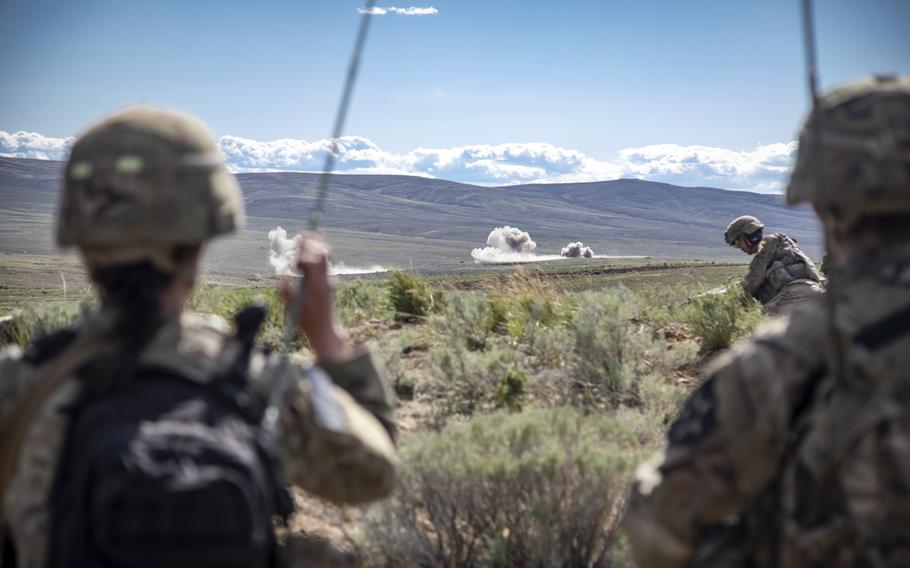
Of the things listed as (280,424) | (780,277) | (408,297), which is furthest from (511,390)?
(780,277)

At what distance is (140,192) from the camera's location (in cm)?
193

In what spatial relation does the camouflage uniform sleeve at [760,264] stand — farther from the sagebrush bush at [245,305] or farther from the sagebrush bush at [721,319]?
the sagebrush bush at [245,305]

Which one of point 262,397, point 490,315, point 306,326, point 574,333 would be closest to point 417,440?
point 306,326

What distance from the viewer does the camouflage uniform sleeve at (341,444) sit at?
2.07m

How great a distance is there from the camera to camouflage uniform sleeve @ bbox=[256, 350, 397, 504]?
2.07m

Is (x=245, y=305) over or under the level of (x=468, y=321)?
under

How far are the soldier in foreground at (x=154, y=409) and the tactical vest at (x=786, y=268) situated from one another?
351 inches

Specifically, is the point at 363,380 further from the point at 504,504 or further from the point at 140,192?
the point at 504,504

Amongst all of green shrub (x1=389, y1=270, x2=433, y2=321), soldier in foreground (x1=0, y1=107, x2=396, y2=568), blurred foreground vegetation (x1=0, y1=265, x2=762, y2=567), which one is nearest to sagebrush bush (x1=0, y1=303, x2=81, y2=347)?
blurred foreground vegetation (x1=0, y1=265, x2=762, y2=567)

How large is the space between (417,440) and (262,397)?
2.44 metres

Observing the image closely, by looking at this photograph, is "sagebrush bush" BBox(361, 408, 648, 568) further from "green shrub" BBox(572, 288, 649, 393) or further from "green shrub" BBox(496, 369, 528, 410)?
"green shrub" BBox(572, 288, 649, 393)

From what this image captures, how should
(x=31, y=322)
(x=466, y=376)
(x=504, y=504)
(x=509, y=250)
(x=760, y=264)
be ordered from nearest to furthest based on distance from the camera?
1. (x=504, y=504)
2. (x=466, y=376)
3. (x=31, y=322)
4. (x=760, y=264)
5. (x=509, y=250)

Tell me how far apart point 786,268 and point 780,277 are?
0.16 m

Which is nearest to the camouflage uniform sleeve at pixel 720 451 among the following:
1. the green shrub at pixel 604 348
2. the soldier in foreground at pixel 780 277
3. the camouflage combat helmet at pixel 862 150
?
the camouflage combat helmet at pixel 862 150
